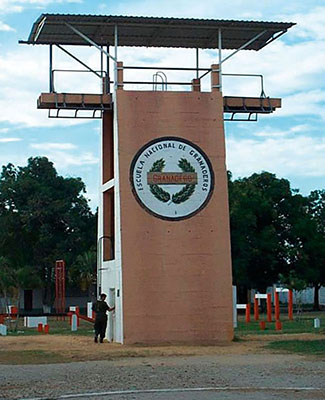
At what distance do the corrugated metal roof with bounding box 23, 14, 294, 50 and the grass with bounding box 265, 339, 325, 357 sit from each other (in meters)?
11.0

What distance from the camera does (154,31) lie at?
2995 centimetres

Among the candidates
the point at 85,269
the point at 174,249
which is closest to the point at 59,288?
the point at 85,269

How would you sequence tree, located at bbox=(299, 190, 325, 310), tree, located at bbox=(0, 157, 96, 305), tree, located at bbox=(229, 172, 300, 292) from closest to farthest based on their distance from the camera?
tree, located at bbox=(229, 172, 300, 292) < tree, located at bbox=(299, 190, 325, 310) < tree, located at bbox=(0, 157, 96, 305)

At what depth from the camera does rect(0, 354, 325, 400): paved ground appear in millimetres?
14219

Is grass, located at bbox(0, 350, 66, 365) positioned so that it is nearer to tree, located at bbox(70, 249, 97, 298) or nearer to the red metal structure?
the red metal structure

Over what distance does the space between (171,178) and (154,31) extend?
578cm

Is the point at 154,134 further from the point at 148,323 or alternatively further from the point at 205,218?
the point at 148,323

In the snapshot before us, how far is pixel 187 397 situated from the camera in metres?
13.8

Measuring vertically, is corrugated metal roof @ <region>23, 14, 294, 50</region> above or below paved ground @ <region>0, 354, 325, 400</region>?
above

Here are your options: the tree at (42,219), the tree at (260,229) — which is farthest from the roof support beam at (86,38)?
the tree at (42,219)

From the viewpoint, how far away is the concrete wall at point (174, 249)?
2653 cm

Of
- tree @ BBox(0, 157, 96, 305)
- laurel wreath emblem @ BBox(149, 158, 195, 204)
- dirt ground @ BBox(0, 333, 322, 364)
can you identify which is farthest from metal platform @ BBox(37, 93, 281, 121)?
tree @ BBox(0, 157, 96, 305)

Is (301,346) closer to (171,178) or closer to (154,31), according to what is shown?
(171,178)

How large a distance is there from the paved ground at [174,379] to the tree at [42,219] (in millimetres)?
47909
